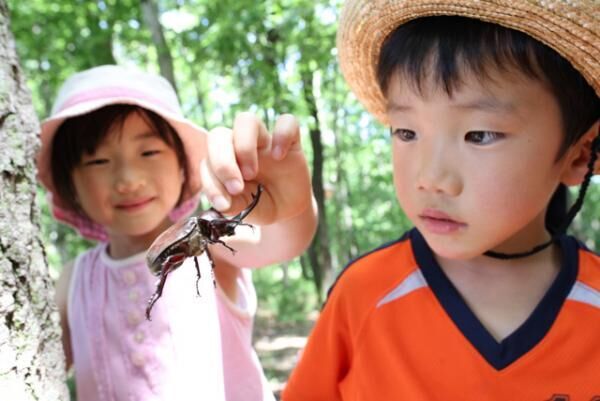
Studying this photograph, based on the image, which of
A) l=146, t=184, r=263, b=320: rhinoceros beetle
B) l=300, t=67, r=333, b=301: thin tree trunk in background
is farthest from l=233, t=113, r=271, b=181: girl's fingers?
l=300, t=67, r=333, b=301: thin tree trunk in background

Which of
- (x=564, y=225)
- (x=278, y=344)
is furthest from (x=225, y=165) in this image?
(x=278, y=344)

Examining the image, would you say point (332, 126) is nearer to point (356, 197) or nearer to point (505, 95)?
point (356, 197)

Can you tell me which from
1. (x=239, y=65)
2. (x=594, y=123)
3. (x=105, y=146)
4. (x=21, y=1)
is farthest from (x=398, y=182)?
(x=21, y=1)

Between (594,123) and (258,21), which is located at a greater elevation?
(258,21)

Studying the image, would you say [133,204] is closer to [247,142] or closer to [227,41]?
[247,142]

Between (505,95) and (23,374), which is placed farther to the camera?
(505,95)

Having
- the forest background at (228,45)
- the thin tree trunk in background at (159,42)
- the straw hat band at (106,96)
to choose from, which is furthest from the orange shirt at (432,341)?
the thin tree trunk in background at (159,42)

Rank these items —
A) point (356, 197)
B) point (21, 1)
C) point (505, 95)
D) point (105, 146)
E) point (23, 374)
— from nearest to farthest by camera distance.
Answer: point (23, 374)
point (505, 95)
point (105, 146)
point (21, 1)
point (356, 197)
